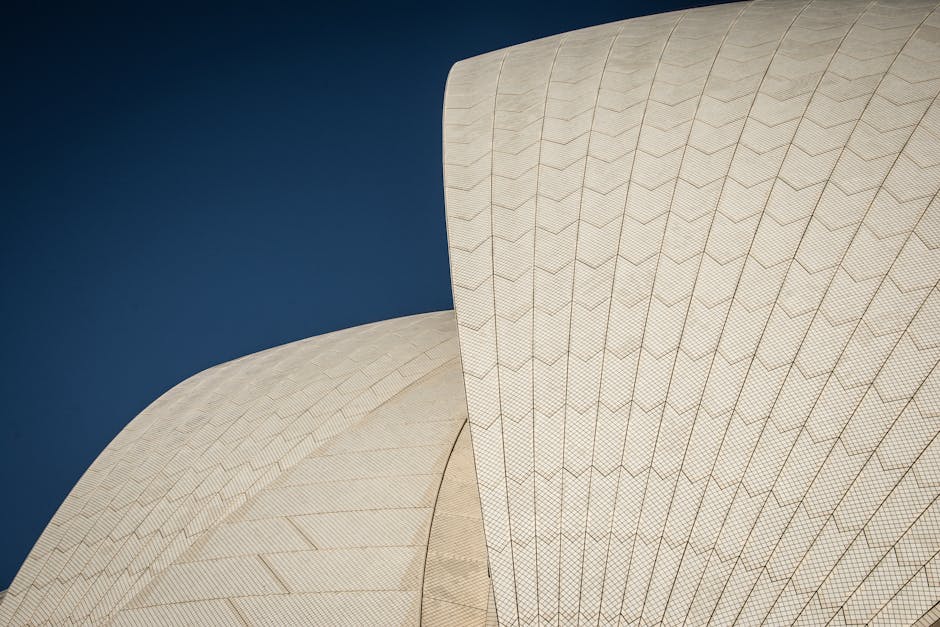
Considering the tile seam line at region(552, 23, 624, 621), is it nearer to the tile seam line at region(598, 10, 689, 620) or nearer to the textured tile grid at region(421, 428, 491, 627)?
the tile seam line at region(598, 10, 689, 620)

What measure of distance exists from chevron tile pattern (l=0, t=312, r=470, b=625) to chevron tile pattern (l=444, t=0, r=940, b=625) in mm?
2290

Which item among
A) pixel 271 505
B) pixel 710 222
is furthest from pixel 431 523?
pixel 710 222

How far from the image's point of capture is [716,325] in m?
7.08

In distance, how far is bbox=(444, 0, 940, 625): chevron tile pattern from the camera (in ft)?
18.8

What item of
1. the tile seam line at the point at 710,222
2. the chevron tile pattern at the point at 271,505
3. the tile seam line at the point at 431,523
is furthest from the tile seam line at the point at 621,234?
the chevron tile pattern at the point at 271,505

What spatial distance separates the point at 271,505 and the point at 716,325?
5955 millimetres

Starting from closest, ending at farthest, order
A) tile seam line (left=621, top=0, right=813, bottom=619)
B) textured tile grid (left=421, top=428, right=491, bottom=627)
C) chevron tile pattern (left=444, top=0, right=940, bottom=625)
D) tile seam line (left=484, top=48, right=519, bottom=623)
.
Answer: chevron tile pattern (left=444, top=0, right=940, bottom=625)
tile seam line (left=621, top=0, right=813, bottom=619)
tile seam line (left=484, top=48, right=519, bottom=623)
textured tile grid (left=421, top=428, right=491, bottom=627)

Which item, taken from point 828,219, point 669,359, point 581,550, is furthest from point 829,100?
point 581,550

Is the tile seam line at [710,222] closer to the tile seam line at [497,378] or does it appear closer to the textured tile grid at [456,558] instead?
the tile seam line at [497,378]

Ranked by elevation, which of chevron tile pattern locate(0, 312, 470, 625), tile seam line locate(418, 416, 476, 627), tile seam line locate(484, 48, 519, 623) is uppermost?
tile seam line locate(484, 48, 519, 623)

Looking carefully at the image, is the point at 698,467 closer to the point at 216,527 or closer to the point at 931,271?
the point at 931,271

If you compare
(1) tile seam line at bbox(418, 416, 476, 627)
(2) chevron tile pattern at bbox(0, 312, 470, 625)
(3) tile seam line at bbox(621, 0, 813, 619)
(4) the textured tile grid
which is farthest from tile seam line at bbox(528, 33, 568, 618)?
(2) chevron tile pattern at bbox(0, 312, 470, 625)

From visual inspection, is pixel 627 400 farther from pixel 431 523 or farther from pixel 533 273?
pixel 431 523

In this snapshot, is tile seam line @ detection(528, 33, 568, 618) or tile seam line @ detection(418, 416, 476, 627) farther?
tile seam line @ detection(418, 416, 476, 627)
